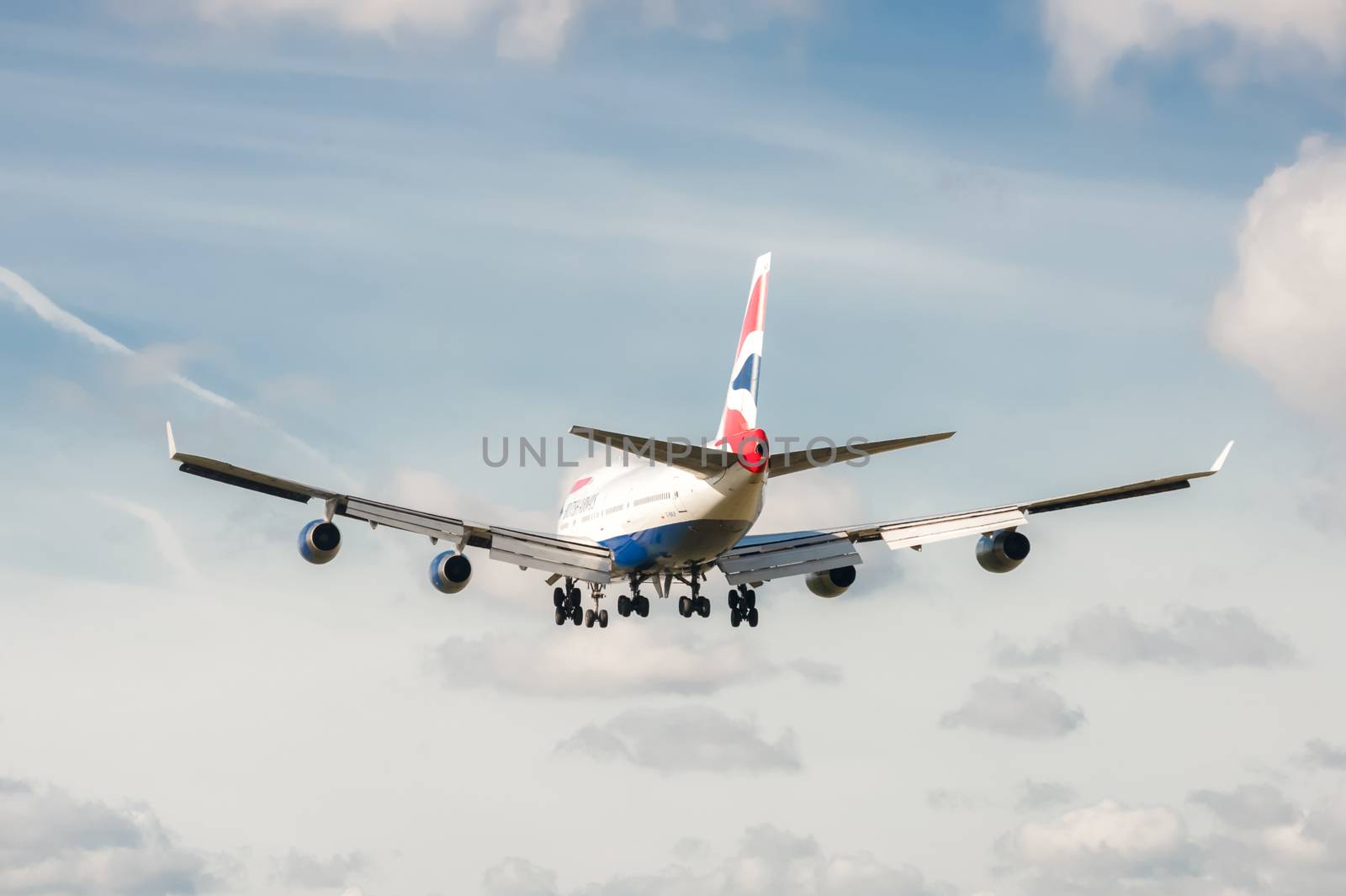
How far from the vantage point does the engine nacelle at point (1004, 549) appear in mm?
47719

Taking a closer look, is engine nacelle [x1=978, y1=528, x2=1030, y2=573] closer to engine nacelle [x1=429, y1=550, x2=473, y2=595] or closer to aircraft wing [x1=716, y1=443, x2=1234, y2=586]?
aircraft wing [x1=716, y1=443, x2=1234, y2=586]

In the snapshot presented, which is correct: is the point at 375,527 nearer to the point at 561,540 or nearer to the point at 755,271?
the point at 561,540

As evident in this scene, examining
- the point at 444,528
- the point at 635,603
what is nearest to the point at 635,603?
the point at 635,603

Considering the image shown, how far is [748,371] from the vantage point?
48.3 meters

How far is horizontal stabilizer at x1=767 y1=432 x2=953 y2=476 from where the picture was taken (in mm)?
40344

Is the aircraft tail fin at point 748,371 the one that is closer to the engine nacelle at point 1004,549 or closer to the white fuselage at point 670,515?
the white fuselage at point 670,515

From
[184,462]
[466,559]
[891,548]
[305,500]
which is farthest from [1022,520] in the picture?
[184,462]

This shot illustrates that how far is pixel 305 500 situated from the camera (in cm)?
4481

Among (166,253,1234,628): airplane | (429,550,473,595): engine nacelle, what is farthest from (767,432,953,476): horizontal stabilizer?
(429,550,473,595): engine nacelle

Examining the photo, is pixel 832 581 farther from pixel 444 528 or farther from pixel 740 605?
pixel 444 528

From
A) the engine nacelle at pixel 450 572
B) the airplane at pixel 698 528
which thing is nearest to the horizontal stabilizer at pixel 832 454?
the airplane at pixel 698 528

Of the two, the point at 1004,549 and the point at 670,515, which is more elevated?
the point at 670,515

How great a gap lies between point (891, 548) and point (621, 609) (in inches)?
339

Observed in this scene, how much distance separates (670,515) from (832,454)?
660cm
